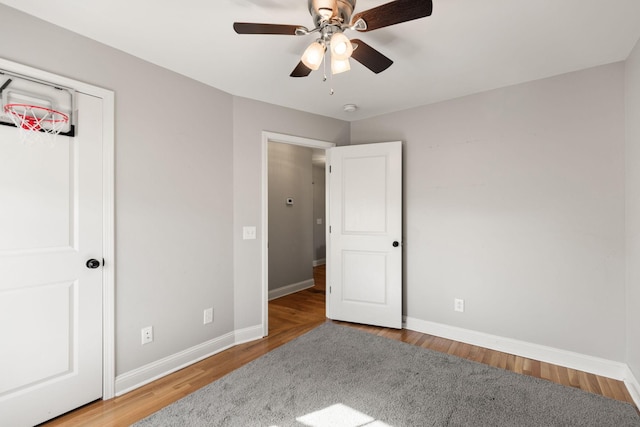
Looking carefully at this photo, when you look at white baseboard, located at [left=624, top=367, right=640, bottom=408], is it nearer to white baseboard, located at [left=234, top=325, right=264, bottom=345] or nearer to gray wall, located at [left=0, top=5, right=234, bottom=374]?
white baseboard, located at [left=234, top=325, right=264, bottom=345]

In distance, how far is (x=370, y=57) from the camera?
68.2 inches

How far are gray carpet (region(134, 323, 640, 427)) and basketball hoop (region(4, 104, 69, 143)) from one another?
1.86 metres

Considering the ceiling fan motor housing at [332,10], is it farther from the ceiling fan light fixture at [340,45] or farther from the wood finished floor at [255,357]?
the wood finished floor at [255,357]

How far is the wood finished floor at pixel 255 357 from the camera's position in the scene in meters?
1.96

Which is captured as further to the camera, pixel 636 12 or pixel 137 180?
pixel 137 180

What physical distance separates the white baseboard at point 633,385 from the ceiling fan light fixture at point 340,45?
2835 mm

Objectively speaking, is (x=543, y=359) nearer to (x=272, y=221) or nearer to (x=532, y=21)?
(x=532, y=21)

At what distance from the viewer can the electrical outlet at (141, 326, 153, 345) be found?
7.55 feet

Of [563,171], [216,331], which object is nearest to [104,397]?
[216,331]

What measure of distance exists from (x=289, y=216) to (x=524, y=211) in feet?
10.3

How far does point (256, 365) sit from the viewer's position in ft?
8.29

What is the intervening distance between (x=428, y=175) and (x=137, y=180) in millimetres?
2704

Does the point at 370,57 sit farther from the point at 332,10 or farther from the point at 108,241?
the point at 108,241

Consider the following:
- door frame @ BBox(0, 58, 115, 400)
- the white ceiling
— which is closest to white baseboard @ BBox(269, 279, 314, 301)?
door frame @ BBox(0, 58, 115, 400)
